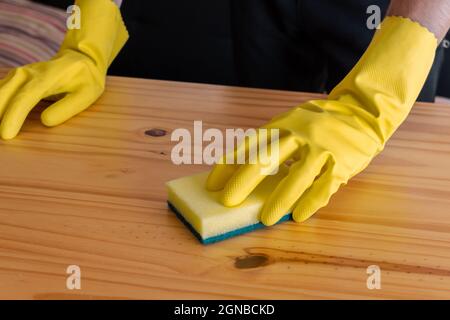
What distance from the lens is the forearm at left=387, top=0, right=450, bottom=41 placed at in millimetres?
876

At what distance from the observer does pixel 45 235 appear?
722 mm

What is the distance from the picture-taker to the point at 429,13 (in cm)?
87

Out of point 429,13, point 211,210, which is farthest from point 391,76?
point 211,210

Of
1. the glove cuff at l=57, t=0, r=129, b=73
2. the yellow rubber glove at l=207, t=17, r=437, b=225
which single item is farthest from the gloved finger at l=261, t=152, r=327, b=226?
the glove cuff at l=57, t=0, r=129, b=73

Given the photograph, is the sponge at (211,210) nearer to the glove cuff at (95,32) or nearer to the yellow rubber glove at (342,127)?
the yellow rubber glove at (342,127)

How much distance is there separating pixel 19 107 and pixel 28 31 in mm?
962

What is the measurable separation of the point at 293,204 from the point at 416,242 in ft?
0.55

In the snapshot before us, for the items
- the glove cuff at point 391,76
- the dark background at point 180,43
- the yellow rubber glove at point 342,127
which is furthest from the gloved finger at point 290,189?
the dark background at point 180,43

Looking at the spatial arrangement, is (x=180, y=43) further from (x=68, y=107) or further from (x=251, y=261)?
(x=251, y=261)

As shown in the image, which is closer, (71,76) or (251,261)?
(251,261)

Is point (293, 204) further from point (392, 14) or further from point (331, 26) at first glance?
point (331, 26)

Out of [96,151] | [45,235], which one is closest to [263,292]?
[45,235]

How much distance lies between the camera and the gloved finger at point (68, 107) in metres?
1.00

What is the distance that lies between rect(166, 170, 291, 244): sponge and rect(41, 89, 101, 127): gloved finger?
A: 0.34 m
